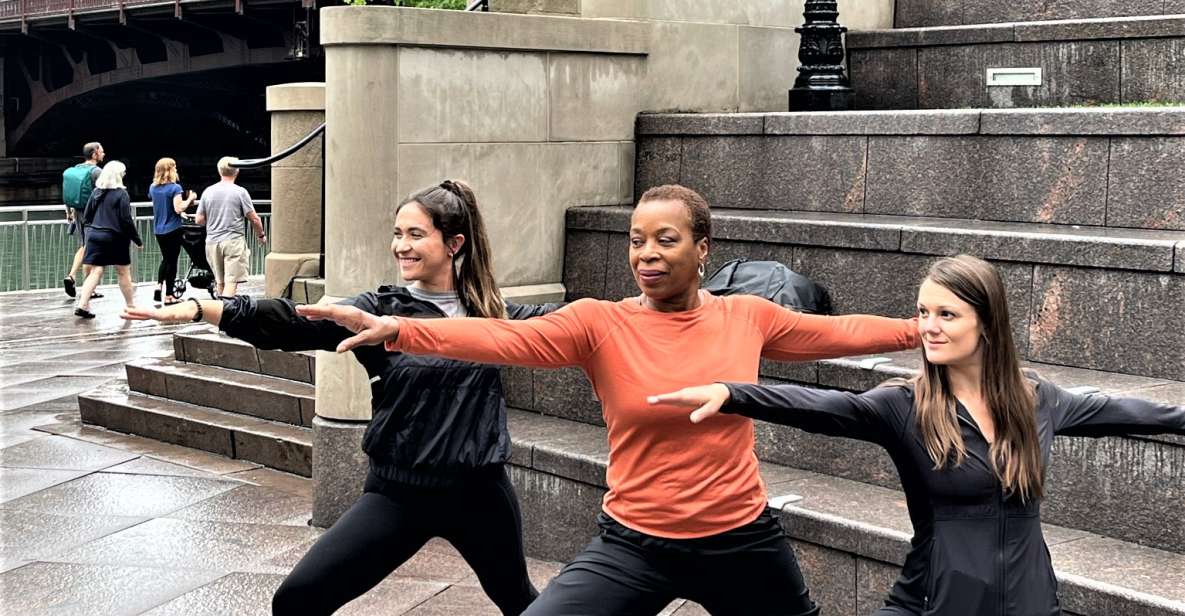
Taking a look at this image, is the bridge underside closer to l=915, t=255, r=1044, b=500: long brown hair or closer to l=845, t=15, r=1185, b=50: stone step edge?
l=845, t=15, r=1185, b=50: stone step edge

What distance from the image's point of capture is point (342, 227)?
26.2 ft

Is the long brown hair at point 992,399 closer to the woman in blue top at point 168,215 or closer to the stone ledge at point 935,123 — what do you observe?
the stone ledge at point 935,123

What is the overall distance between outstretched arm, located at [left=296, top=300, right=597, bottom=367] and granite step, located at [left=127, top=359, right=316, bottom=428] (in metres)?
5.92

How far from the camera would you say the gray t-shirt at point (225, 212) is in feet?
53.0

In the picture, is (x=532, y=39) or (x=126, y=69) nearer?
(x=532, y=39)

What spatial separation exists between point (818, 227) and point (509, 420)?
6.04 ft

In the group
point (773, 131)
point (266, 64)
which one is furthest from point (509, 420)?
point (266, 64)

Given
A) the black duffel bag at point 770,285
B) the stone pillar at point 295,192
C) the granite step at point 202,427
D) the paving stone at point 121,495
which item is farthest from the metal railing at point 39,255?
the black duffel bag at point 770,285

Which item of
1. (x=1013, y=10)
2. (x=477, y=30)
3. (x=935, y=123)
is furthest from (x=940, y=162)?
(x=1013, y=10)

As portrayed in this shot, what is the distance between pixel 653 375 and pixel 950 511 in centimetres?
87

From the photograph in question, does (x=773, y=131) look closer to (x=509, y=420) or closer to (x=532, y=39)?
(x=532, y=39)

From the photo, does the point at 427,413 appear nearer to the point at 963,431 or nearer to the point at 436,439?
the point at 436,439

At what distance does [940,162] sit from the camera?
27.3 ft

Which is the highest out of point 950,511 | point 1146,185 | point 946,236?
point 1146,185
